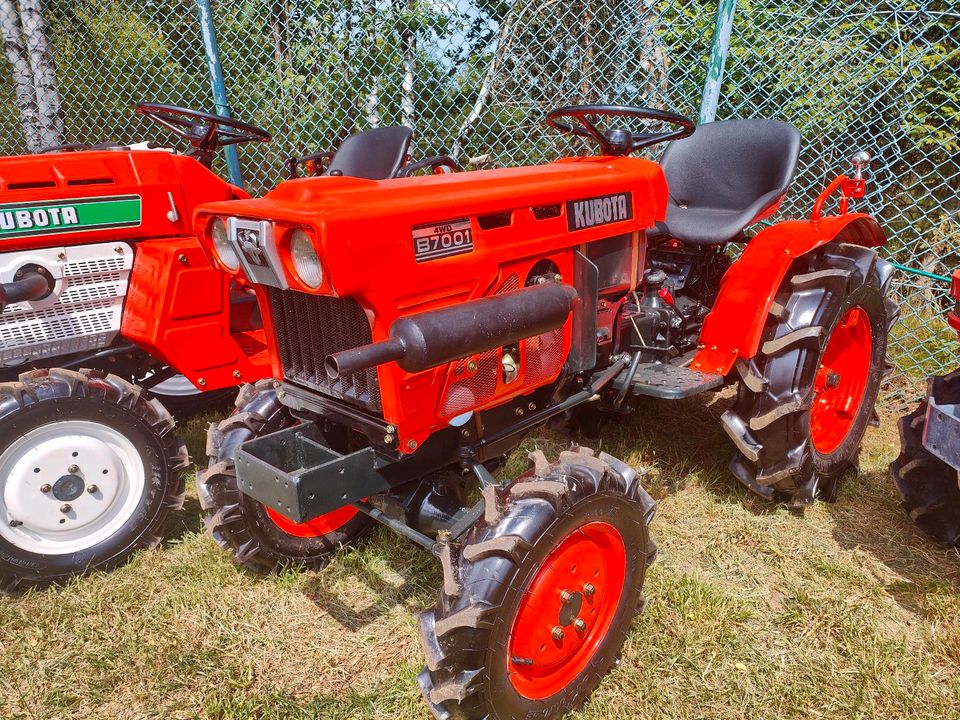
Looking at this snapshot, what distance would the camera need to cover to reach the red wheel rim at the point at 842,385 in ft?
9.39

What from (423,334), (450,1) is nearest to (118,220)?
(423,334)

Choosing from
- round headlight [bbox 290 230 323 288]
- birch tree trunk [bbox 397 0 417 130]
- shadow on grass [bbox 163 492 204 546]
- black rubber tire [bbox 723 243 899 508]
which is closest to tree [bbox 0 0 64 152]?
birch tree trunk [bbox 397 0 417 130]

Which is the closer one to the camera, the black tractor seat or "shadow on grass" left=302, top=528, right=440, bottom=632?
"shadow on grass" left=302, top=528, right=440, bottom=632

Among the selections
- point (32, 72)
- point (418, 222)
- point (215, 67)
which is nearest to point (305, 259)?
point (418, 222)

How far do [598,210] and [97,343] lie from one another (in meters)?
1.93

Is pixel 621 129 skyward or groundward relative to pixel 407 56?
groundward

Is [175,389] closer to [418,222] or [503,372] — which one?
[503,372]

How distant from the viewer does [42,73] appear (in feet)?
20.8

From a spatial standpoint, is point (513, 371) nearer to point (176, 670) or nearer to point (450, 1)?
point (176, 670)

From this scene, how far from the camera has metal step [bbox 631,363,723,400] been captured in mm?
2363

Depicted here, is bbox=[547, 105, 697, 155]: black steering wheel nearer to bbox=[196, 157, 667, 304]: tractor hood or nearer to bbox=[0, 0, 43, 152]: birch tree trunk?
bbox=[196, 157, 667, 304]: tractor hood

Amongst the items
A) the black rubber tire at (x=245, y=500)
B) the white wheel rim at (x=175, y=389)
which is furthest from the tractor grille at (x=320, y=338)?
the white wheel rim at (x=175, y=389)

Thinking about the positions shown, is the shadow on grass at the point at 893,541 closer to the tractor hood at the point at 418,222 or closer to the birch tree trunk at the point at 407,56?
the tractor hood at the point at 418,222

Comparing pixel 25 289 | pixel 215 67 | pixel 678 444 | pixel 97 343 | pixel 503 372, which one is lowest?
pixel 678 444
